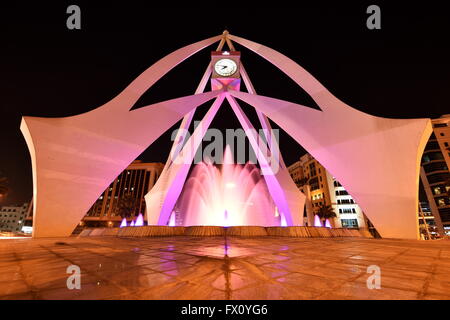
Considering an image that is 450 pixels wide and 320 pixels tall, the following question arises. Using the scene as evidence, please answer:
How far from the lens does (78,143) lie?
422 inches

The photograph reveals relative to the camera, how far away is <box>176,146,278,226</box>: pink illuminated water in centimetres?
1414

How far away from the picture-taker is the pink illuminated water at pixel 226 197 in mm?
14141

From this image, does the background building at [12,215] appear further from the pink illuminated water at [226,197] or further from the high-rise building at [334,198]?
the high-rise building at [334,198]

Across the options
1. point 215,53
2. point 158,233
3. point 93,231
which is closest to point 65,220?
point 93,231

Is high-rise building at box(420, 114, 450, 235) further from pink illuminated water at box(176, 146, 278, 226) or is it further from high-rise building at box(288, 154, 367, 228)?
pink illuminated water at box(176, 146, 278, 226)

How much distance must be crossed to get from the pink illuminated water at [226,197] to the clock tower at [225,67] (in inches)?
311

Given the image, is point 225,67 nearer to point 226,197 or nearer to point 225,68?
point 225,68

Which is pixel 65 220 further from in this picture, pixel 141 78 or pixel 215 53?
pixel 215 53

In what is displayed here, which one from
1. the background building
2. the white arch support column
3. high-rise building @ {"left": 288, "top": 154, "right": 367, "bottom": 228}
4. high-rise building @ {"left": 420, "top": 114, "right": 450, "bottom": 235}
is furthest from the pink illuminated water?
the background building

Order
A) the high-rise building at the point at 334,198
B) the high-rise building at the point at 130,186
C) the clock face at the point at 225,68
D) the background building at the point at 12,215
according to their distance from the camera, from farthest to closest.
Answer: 1. the background building at the point at 12,215
2. the high-rise building at the point at 130,186
3. the high-rise building at the point at 334,198
4. the clock face at the point at 225,68

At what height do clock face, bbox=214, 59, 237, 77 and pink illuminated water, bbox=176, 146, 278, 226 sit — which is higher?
clock face, bbox=214, 59, 237, 77

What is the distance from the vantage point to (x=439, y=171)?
46.1 metres

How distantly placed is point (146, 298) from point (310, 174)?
65.8 metres

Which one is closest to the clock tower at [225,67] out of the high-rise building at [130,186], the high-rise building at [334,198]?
the high-rise building at [334,198]
